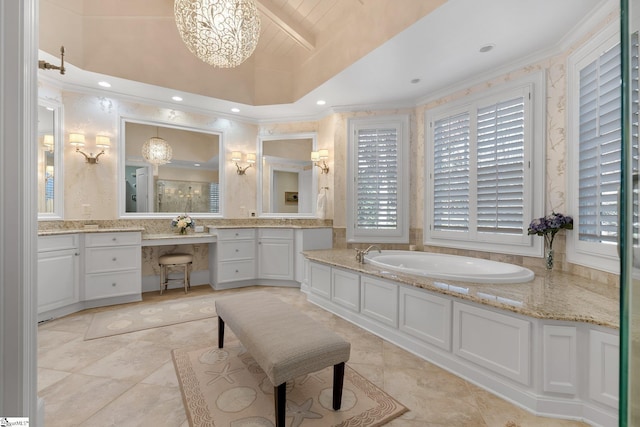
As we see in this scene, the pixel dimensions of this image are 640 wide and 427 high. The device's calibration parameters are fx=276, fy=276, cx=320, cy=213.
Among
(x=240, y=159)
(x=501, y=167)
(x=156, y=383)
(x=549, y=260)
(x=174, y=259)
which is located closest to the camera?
(x=156, y=383)

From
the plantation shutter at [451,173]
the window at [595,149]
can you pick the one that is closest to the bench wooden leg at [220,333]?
the plantation shutter at [451,173]

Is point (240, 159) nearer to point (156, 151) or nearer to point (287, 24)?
point (156, 151)

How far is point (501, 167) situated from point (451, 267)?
1.26m

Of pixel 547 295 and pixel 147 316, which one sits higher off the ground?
pixel 547 295

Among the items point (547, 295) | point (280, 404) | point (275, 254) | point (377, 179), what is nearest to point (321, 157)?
point (377, 179)

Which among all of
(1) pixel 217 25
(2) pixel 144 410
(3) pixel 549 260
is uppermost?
(1) pixel 217 25

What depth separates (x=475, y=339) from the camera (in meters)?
1.95

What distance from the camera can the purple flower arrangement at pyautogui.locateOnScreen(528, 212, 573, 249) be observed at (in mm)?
2451

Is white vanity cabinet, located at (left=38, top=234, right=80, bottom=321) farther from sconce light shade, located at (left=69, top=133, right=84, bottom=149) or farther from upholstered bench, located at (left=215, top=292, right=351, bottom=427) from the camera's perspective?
upholstered bench, located at (left=215, top=292, right=351, bottom=427)

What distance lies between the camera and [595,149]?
2203 mm

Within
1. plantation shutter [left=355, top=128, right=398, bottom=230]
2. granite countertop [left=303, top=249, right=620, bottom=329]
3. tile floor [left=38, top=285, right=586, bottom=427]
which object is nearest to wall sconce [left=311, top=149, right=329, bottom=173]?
plantation shutter [left=355, top=128, right=398, bottom=230]

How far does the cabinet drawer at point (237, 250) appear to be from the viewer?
4183mm

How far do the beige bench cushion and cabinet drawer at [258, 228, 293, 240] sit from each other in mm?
2303

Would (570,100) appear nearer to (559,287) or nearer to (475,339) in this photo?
(559,287)
